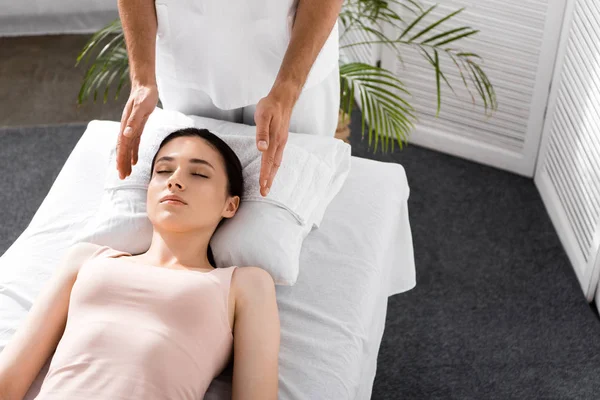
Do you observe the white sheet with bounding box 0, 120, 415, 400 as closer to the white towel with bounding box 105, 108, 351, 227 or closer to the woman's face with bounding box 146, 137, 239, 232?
the white towel with bounding box 105, 108, 351, 227

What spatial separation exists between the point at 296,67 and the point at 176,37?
1.15 ft

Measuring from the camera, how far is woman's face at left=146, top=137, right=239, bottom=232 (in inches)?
67.5

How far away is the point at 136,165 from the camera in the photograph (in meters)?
1.92

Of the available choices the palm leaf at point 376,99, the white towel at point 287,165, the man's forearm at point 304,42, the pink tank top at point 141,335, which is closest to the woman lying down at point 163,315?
the pink tank top at point 141,335

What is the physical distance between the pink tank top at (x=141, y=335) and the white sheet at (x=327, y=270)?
0.10m

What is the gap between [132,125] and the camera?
171 centimetres

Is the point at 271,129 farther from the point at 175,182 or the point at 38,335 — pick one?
the point at 38,335

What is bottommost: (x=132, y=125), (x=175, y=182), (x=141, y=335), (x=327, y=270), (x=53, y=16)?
(x=53, y=16)

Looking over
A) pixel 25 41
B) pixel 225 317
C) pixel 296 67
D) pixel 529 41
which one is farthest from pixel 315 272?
pixel 25 41

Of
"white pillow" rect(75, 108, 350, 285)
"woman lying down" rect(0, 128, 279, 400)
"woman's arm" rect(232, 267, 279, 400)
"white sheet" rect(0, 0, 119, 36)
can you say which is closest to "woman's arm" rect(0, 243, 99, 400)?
"woman lying down" rect(0, 128, 279, 400)

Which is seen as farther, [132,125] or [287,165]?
[287,165]

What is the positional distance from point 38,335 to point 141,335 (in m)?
0.23

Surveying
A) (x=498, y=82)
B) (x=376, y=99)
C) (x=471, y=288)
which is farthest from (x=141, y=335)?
(x=498, y=82)

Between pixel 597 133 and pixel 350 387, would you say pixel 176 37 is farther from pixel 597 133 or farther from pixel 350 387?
pixel 597 133
